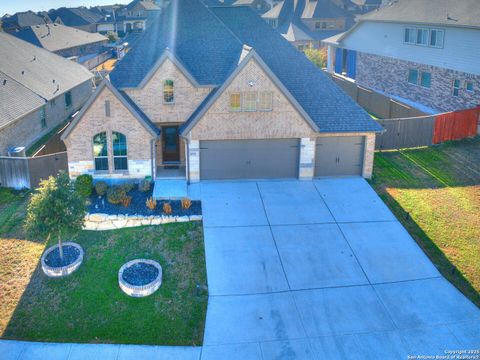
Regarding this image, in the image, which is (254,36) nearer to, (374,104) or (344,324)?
(374,104)

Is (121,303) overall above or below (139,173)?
below

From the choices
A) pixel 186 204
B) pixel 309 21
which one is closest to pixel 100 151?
pixel 186 204

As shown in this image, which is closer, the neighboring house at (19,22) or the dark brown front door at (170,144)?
the dark brown front door at (170,144)

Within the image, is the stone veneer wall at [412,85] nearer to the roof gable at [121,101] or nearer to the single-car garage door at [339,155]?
the single-car garage door at [339,155]

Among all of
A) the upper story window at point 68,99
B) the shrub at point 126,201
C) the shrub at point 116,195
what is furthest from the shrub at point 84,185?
the upper story window at point 68,99

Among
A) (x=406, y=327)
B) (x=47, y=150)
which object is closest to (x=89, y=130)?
(x=47, y=150)

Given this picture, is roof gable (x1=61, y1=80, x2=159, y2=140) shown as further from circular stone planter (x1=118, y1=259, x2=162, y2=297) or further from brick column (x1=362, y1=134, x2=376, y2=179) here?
brick column (x1=362, y1=134, x2=376, y2=179)
